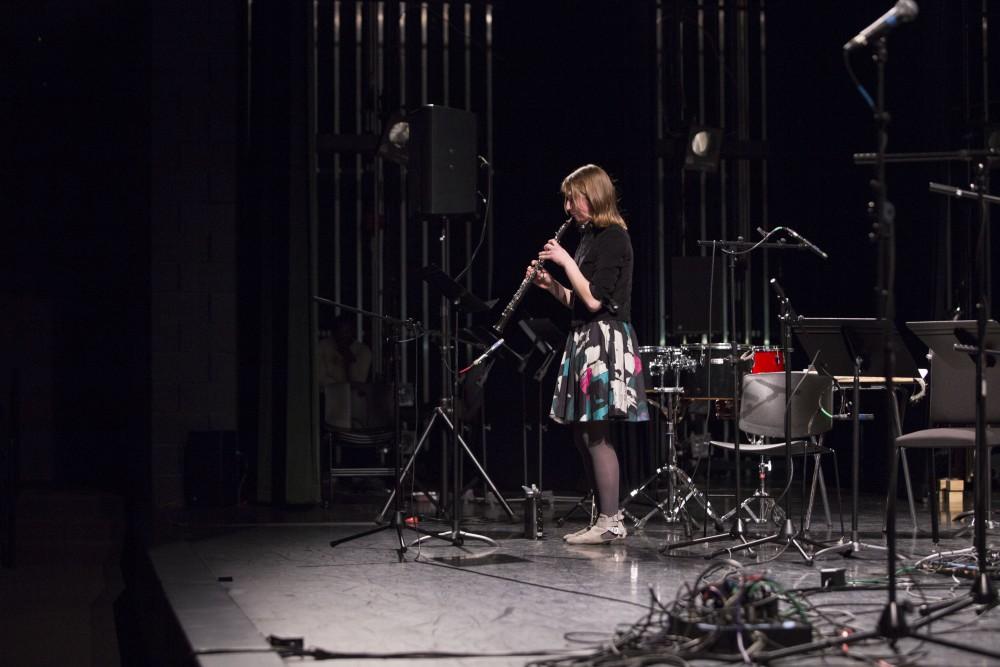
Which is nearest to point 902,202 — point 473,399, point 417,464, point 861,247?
point 861,247

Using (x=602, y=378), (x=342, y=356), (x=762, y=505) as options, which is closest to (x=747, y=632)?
(x=602, y=378)

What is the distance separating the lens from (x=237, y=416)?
7.54 metres

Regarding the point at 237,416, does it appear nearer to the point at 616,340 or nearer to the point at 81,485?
the point at 81,485

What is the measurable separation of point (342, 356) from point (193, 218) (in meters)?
1.46

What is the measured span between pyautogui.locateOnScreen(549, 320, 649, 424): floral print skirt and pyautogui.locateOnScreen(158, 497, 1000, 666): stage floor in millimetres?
576

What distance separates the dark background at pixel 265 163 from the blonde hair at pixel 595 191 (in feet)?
8.80

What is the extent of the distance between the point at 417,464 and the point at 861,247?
134 inches

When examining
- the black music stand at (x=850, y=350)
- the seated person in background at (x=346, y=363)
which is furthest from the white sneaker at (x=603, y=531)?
the seated person in background at (x=346, y=363)

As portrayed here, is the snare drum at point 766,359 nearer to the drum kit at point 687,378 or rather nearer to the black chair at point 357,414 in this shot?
the drum kit at point 687,378

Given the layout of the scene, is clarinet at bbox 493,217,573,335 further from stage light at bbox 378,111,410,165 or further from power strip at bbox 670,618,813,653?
stage light at bbox 378,111,410,165

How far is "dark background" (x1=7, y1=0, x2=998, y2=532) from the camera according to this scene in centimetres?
745

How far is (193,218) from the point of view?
7.47 meters

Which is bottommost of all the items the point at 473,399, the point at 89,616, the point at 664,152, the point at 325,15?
the point at 89,616

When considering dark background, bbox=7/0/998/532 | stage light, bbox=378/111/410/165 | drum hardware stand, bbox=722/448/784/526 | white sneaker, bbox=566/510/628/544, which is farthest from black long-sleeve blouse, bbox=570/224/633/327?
dark background, bbox=7/0/998/532
